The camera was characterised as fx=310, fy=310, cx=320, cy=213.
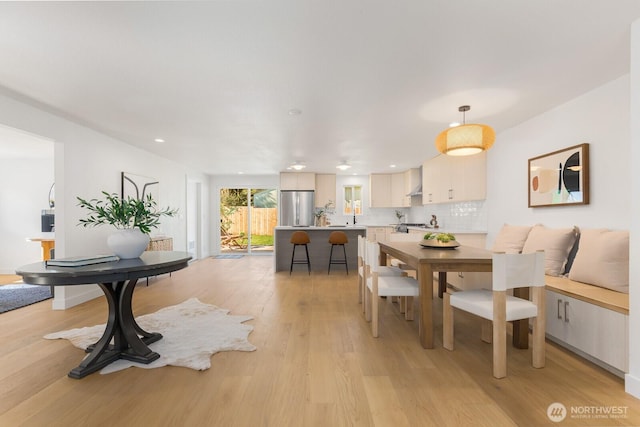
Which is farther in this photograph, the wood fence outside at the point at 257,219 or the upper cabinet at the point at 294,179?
the wood fence outside at the point at 257,219

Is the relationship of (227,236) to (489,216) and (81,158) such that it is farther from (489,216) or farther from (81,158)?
(489,216)

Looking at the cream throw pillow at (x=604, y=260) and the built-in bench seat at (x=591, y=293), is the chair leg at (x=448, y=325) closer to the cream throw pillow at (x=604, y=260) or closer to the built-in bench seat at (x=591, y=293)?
the built-in bench seat at (x=591, y=293)

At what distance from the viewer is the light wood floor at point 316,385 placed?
174 centimetres

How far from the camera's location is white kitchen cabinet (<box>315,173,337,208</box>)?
838 centimetres

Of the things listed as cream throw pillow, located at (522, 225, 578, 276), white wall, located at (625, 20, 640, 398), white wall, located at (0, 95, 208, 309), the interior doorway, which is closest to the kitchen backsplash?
cream throw pillow, located at (522, 225, 578, 276)

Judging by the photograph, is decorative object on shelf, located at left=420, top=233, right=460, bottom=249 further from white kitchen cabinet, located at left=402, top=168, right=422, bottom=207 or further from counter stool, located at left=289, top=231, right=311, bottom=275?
white kitchen cabinet, located at left=402, top=168, right=422, bottom=207

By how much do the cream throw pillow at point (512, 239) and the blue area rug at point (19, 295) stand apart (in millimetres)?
6161

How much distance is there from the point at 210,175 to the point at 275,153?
3910 mm

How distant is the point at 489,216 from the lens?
189 inches

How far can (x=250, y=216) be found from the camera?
357 inches

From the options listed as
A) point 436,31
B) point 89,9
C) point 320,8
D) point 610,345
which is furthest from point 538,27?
point 89,9

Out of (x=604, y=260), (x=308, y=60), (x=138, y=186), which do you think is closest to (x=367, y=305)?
(x=604, y=260)

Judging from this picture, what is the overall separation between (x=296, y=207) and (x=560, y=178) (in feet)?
19.0

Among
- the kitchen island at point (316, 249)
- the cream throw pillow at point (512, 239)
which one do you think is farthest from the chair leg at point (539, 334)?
the kitchen island at point (316, 249)
